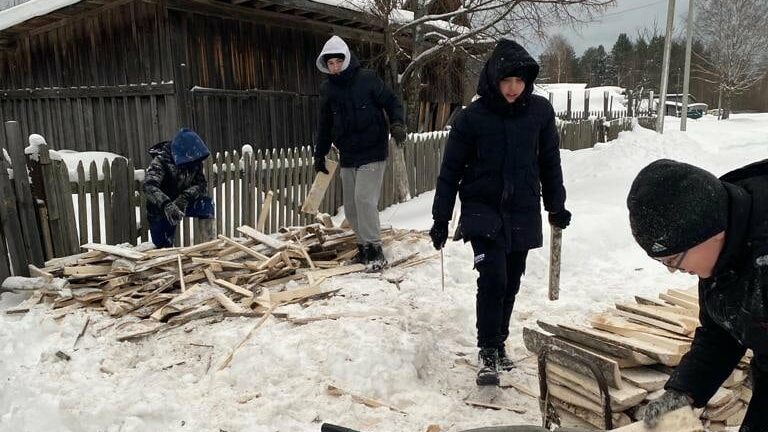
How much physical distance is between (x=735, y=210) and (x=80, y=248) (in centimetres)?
571

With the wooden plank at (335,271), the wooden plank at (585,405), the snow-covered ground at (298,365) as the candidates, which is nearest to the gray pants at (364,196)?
the wooden plank at (335,271)

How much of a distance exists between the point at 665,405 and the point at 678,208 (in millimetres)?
866

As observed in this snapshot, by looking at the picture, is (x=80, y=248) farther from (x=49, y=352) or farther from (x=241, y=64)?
(x=241, y=64)

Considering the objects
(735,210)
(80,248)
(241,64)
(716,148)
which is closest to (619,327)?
(735,210)

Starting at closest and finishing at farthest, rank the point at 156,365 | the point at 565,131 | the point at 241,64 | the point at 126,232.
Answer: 1. the point at 156,365
2. the point at 126,232
3. the point at 241,64
4. the point at 565,131

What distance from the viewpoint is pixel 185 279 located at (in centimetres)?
495

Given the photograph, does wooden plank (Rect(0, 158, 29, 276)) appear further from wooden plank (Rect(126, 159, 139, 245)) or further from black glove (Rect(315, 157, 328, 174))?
black glove (Rect(315, 157, 328, 174))

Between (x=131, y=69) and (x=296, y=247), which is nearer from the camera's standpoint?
(x=296, y=247)

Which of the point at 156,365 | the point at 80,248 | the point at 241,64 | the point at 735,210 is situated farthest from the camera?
the point at 241,64

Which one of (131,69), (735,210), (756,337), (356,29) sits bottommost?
(756,337)

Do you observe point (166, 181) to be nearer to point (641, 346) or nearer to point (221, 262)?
point (221, 262)

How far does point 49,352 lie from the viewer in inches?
149

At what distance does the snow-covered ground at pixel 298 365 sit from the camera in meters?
3.05

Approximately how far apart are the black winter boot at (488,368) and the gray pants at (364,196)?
7.29ft
